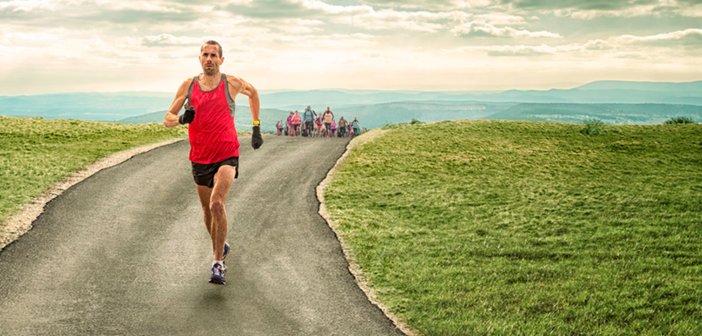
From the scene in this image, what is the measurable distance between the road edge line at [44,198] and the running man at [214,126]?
423 cm

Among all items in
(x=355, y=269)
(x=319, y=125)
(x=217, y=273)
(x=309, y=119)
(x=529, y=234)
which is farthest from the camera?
(x=319, y=125)

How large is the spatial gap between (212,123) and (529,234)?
7083 millimetres

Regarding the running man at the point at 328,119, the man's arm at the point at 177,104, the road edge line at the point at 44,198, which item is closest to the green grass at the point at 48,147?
the road edge line at the point at 44,198

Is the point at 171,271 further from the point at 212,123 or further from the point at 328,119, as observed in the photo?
the point at 328,119

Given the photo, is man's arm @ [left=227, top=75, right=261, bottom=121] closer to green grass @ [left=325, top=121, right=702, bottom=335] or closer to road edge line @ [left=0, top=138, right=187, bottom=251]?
green grass @ [left=325, top=121, right=702, bottom=335]

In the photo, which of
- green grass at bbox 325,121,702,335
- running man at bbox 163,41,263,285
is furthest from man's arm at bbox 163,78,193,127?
green grass at bbox 325,121,702,335

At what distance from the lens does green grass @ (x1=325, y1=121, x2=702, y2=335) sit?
6.54 m

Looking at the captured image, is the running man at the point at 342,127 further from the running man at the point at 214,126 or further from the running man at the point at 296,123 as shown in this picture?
the running man at the point at 214,126

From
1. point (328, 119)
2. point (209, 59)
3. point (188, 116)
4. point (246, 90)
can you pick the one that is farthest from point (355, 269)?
point (328, 119)

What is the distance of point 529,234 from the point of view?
10.5 meters

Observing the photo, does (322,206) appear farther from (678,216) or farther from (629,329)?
(678,216)

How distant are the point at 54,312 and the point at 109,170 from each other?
384 inches

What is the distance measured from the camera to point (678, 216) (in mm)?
11539

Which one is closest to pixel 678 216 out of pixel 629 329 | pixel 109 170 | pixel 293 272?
pixel 629 329
